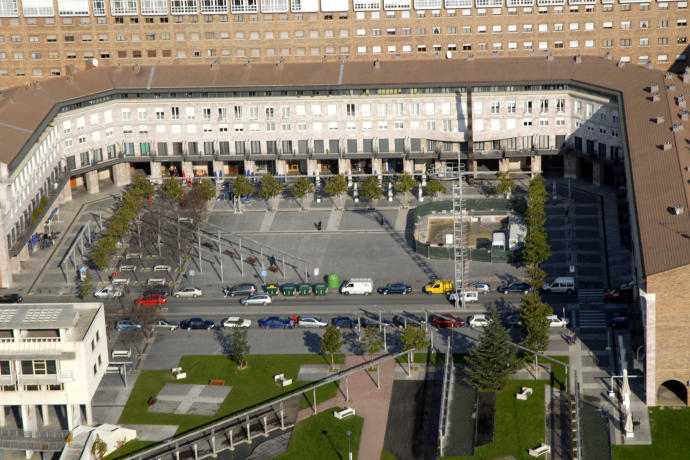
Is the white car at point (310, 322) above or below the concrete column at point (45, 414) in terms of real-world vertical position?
above

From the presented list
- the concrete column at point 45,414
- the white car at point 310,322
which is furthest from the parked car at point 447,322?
the concrete column at point 45,414

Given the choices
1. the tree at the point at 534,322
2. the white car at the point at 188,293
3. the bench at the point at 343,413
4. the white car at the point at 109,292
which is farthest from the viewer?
the white car at the point at 188,293

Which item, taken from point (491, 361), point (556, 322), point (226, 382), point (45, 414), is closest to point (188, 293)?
point (226, 382)

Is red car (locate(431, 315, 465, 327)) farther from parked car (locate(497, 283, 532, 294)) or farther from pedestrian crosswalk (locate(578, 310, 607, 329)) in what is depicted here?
pedestrian crosswalk (locate(578, 310, 607, 329))

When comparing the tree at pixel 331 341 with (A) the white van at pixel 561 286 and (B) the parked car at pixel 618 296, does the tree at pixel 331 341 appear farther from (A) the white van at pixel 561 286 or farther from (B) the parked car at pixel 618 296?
(B) the parked car at pixel 618 296

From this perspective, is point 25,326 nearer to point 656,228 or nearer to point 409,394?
point 409,394

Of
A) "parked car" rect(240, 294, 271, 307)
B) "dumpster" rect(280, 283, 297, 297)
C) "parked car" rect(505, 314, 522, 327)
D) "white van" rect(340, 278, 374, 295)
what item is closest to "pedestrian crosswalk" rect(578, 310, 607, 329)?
"parked car" rect(505, 314, 522, 327)

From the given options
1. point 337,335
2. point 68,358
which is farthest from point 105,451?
point 337,335
